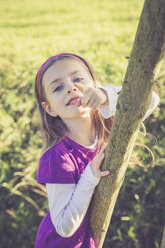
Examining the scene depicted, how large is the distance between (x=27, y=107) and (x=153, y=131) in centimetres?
138

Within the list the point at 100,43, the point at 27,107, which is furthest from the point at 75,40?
the point at 27,107

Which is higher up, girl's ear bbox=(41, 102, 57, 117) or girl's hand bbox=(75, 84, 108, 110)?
girl's hand bbox=(75, 84, 108, 110)

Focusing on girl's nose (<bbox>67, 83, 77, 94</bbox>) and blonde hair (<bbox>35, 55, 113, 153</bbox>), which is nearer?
girl's nose (<bbox>67, 83, 77, 94</bbox>)

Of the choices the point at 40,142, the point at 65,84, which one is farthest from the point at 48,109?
the point at 40,142

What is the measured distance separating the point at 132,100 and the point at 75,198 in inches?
20.7

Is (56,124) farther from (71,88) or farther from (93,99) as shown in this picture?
(93,99)

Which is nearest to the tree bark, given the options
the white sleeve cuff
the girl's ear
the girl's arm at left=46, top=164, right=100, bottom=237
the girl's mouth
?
the girl's arm at left=46, top=164, right=100, bottom=237

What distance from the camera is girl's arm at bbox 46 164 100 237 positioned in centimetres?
116

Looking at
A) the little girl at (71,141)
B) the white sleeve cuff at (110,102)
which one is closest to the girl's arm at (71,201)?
the little girl at (71,141)

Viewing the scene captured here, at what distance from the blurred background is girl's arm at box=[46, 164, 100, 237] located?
365mm

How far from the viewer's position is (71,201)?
119 cm

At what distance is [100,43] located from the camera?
4160mm

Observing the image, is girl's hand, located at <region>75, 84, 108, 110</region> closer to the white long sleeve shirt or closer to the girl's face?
the white long sleeve shirt

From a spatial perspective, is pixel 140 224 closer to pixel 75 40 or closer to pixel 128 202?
pixel 128 202
